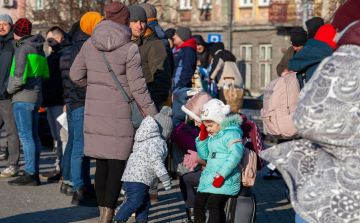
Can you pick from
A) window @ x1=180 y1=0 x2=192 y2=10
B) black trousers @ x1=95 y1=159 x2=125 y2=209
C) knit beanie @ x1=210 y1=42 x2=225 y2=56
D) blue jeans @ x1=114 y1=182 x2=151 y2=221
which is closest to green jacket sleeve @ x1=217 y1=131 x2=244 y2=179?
blue jeans @ x1=114 y1=182 x2=151 y2=221

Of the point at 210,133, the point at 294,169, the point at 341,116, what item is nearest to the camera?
the point at 341,116

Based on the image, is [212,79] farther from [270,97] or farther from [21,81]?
[270,97]

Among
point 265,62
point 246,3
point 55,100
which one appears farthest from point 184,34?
point 246,3

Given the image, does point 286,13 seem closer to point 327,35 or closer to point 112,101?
point 327,35

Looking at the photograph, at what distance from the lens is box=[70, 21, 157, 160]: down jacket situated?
6871mm

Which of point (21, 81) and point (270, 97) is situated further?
point (21, 81)

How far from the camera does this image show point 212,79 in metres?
14.4

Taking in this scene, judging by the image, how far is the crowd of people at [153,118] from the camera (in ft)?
12.5

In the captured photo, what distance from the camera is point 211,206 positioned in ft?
21.4

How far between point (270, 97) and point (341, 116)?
3.77m

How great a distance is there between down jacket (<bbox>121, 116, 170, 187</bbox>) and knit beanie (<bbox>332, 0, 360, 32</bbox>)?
2963 millimetres

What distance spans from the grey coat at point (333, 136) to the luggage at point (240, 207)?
2.93 m

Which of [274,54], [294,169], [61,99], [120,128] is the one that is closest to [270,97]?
[120,128]

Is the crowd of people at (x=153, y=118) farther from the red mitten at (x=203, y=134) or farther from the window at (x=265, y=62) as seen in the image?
the window at (x=265, y=62)
